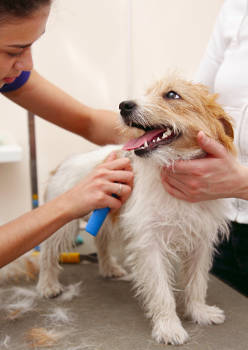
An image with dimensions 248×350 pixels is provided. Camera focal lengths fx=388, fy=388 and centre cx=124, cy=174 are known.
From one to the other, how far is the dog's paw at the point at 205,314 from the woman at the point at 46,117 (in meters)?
0.38

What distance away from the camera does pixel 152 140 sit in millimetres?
985

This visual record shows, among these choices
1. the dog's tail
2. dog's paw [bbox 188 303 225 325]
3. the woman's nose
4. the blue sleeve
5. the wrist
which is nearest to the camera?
the woman's nose

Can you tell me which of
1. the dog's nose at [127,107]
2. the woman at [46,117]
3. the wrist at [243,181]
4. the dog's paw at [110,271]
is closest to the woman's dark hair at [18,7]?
the woman at [46,117]

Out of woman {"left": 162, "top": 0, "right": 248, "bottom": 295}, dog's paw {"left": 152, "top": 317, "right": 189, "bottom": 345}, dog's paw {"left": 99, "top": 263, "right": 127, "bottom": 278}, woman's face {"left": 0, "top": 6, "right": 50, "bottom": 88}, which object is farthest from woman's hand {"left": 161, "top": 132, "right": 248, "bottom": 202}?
dog's paw {"left": 99, "top": 263, "right": 127, "bottom": 278}

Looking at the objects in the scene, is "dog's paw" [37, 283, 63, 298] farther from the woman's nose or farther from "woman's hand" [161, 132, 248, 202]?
the woman's nose

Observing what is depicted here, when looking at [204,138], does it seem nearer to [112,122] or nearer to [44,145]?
[112,122]

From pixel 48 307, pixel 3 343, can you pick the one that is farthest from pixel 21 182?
pixel 3 343

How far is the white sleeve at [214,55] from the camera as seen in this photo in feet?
4.45

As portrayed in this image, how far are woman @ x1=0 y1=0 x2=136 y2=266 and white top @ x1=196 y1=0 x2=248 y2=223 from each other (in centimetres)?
37

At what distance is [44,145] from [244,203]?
1.23 m

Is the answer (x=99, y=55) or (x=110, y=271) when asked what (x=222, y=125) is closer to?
(x=110, y=271)

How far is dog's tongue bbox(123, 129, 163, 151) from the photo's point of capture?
97 centimetres

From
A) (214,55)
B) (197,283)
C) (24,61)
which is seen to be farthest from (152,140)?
(214,55)

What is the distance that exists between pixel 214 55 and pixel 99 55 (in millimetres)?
891
